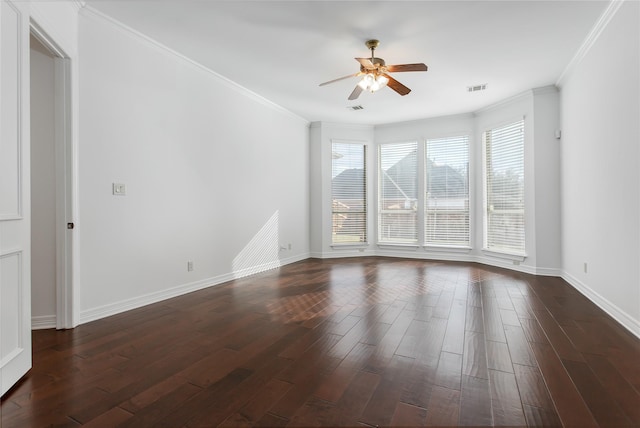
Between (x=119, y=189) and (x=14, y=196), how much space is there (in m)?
1.27

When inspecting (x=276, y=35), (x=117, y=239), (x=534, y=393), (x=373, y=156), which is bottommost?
(x=534, y=393)

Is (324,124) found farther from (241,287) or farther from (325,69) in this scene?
(241,287)

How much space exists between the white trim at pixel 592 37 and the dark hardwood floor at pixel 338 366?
9.36 feet

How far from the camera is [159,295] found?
3.65 metres

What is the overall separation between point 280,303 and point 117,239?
5.89 feet

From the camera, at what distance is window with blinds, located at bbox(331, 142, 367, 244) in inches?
A: 275

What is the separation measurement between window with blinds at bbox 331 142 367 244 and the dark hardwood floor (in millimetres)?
3336

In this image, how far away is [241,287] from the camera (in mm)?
4297

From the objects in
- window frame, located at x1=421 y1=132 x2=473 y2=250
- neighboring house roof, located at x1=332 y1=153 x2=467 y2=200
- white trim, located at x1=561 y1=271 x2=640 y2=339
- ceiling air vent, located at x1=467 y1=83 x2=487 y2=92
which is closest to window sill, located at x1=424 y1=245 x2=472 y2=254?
window frame, located at x1=421 y1=132 x2=473 y2=250

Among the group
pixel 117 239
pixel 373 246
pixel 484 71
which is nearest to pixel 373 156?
pixel 373 246

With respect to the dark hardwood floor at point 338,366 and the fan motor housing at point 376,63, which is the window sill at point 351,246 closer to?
the dark hardwood floor at point 338,366

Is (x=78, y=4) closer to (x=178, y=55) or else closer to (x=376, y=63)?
(x=178, y=55)

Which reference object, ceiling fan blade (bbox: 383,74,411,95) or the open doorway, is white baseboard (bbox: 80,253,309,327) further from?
ceiling fan blade (bbox: 383,74,411,95)

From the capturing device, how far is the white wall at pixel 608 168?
8.93 feet
